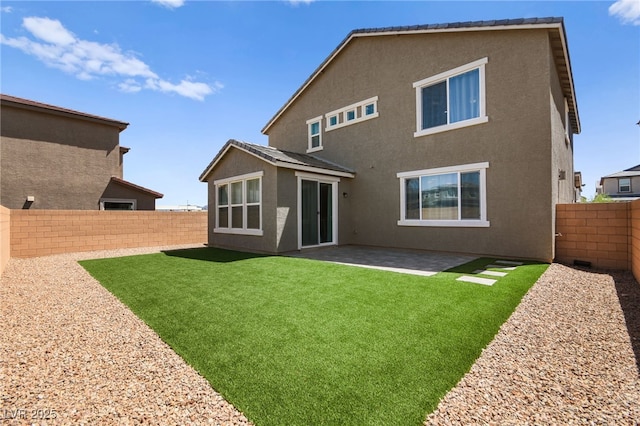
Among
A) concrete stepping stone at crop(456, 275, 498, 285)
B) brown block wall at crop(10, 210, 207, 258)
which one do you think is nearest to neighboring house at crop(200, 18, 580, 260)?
brown block wall at crop(10, 210, 207, 258)

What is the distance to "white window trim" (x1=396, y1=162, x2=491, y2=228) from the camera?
30.3ft

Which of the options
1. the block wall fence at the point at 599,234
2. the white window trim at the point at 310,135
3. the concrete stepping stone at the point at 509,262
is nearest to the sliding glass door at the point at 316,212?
the white window trim at the point at 310,135

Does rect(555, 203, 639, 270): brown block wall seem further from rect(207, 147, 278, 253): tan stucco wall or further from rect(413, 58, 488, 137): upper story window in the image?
rect(207, 147, 278, 253): tan stucco wall

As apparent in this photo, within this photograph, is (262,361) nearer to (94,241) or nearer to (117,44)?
(94,241)

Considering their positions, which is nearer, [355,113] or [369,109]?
[369,109]

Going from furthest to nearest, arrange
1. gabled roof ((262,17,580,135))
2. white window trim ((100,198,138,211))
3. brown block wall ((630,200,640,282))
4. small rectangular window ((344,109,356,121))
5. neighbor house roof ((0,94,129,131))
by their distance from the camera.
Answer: white window trim ((100,198,138,211)) < neighbor house roof ((0,94,129,131)) < small rectangular window ((344,109,356,121)) < gabled roof ((262,17,580,135)) < brown block wall ((630,200,640,282))

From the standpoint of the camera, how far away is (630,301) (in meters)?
4.96

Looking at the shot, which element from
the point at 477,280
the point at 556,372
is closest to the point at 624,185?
the point at 477,280

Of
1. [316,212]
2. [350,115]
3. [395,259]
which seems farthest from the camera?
[350,115]

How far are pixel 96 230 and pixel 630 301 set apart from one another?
17.3m

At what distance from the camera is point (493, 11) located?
1081 centimetres

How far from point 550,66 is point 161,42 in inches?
568

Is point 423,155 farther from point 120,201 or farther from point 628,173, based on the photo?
point 628,173

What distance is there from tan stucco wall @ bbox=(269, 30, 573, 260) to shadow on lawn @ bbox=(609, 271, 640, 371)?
1.69 m
